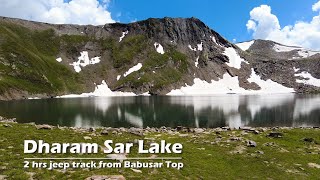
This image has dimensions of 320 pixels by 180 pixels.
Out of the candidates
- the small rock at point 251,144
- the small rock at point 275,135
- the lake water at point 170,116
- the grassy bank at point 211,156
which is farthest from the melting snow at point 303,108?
the small rock at point 251,144

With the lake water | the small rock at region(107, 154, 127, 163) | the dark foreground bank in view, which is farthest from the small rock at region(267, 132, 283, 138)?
the lake water

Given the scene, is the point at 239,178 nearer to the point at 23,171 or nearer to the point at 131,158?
the point at 131,158

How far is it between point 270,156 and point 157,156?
1216 centimetres

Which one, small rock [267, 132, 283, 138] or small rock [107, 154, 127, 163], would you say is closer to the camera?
small rock [107, 154, 127, 163]

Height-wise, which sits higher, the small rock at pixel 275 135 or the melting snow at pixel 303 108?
the small rock at pixel 275 135

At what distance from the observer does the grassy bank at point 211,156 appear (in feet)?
84.2

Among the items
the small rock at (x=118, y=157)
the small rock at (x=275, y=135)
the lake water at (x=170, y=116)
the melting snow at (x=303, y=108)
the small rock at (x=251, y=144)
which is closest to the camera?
the small rock at (x=118, y=157)

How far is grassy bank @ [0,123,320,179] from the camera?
2567 cm

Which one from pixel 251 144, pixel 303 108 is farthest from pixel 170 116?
pixel 251 144

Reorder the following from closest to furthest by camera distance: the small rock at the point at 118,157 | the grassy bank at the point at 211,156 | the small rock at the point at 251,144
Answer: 1. the grassy bank at the point at 211,156
2. the small rock at the point at 118,157
3. the small rock at the point at 251,144

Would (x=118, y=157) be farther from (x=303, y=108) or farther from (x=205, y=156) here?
(x=303, y=108)

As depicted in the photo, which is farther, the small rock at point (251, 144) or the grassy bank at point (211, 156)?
the small rock at point (251, 144)

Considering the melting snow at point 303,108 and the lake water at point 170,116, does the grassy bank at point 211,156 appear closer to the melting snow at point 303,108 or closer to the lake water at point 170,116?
the lake water at point 170,116

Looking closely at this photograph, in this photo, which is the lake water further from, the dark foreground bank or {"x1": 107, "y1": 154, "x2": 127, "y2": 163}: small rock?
{"x1": 107, "y1": 154, "x2": 127, "y2": 163}: small rock
